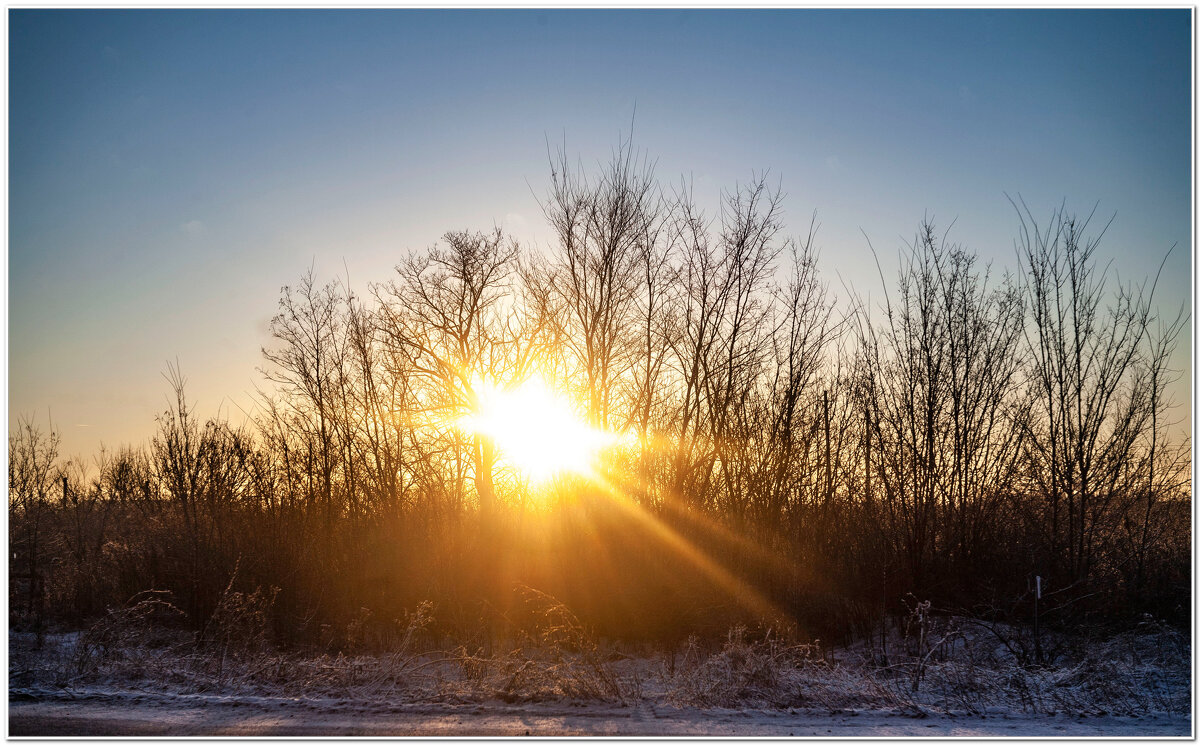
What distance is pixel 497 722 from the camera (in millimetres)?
5988

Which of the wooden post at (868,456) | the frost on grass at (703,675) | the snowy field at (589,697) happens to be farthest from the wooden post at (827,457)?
the snowy field at (589,697)

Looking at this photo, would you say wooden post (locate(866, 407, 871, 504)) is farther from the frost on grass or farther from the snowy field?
the snowy field

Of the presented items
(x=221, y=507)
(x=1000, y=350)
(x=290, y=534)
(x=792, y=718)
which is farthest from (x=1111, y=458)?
(x=221, y=507)

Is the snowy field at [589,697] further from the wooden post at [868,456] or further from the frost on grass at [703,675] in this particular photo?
the wooden post at [868,456]

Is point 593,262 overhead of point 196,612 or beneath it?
overhead

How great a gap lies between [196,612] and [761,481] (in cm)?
991

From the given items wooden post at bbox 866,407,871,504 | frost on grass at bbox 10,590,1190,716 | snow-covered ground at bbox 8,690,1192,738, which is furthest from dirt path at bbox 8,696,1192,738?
wooden post at bbox 866,407,871,504

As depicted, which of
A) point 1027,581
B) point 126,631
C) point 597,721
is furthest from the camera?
point 1027,581

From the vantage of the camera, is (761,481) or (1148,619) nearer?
(1148,619)

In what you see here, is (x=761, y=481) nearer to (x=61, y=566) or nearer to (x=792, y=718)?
(x=792, y=718)

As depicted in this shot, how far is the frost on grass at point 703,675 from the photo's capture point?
6652mm

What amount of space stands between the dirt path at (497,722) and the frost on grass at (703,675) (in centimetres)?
24

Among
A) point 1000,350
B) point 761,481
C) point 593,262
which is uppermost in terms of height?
point 593,262

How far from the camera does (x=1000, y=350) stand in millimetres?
11766
